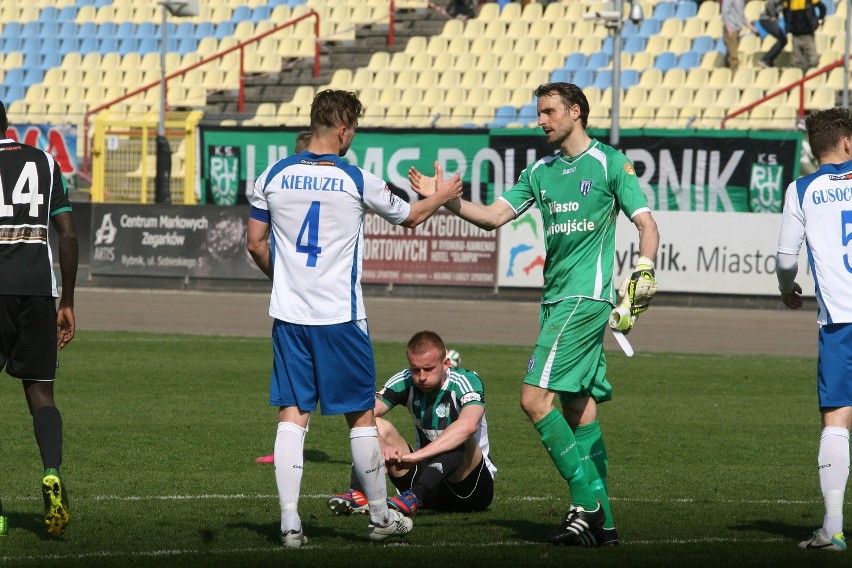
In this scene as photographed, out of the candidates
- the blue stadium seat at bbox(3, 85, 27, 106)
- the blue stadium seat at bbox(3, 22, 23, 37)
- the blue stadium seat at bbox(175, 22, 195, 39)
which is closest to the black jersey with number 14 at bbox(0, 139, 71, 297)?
the blue stadium seat at bbox(175, 22, 195, 39)

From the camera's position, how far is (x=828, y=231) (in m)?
6.38

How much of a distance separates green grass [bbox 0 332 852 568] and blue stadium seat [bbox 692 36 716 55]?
13.9 m

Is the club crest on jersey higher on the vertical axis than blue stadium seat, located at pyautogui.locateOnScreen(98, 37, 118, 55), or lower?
lower

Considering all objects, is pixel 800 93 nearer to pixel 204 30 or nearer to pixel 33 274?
pixel 204 30

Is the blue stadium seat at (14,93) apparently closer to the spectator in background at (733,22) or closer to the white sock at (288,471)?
the spectator in background at (733,22)

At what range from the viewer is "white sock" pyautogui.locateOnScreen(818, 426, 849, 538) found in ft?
20.5

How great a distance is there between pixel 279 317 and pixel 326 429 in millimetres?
4763

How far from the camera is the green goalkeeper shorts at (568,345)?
6484 mm

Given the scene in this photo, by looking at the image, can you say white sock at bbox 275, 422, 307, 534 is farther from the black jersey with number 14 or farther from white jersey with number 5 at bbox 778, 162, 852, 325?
white jersey with number 5 at bbox 778, 162, 852, 325

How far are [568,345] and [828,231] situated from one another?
1.28 m

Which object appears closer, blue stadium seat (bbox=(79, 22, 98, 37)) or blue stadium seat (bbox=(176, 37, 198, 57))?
blue stadium seat (bbox=(176, 37, 198, 57))

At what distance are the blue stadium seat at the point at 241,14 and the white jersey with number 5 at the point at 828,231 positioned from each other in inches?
1147

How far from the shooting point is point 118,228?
24219mm

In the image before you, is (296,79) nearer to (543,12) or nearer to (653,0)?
(543,12)
